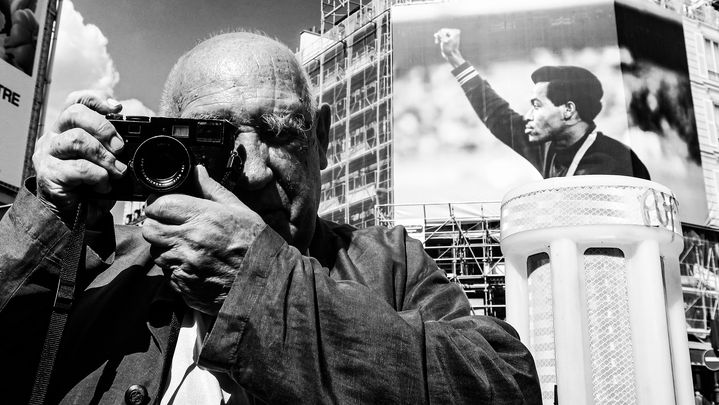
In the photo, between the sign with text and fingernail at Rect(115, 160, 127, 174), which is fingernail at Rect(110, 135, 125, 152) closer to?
fingernail at Rect(115, 160, 127, 174)

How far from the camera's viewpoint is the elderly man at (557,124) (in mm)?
12383

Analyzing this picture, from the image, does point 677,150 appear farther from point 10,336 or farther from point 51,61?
point 10,336

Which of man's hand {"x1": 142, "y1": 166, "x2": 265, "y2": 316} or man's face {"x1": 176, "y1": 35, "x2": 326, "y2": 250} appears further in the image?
man's face {"x1": 176, "y1": 35, "x2": 326, "y2": 250}

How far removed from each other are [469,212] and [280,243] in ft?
38.7

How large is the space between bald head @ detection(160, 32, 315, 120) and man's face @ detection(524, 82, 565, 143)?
39.4 feet

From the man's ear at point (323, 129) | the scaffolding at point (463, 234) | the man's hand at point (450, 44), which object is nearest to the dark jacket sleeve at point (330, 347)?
the man's ear at point (323, 129)

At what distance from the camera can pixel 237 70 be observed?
1.00 metres

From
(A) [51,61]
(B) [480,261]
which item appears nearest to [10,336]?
(A) [51,61]

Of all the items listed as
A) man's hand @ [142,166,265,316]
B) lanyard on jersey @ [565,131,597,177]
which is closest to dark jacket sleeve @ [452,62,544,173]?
lanyard on jersey @ [565,131,597,177]

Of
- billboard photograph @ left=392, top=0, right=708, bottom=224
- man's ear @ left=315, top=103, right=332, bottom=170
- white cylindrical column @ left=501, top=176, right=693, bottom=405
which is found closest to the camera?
man's ear @ left=315, top=103, right=332, bottom=170

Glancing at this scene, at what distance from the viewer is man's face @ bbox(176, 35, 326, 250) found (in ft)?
3.14

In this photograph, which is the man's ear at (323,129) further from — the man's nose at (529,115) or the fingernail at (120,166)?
the man's nose at (529,115)

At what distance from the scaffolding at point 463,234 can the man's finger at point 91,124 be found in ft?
36.6

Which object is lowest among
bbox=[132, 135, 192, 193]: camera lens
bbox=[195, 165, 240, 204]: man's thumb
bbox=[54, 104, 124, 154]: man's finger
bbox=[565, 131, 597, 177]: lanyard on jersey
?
bbox=[195, 165, 240, 204]: man's thumb
